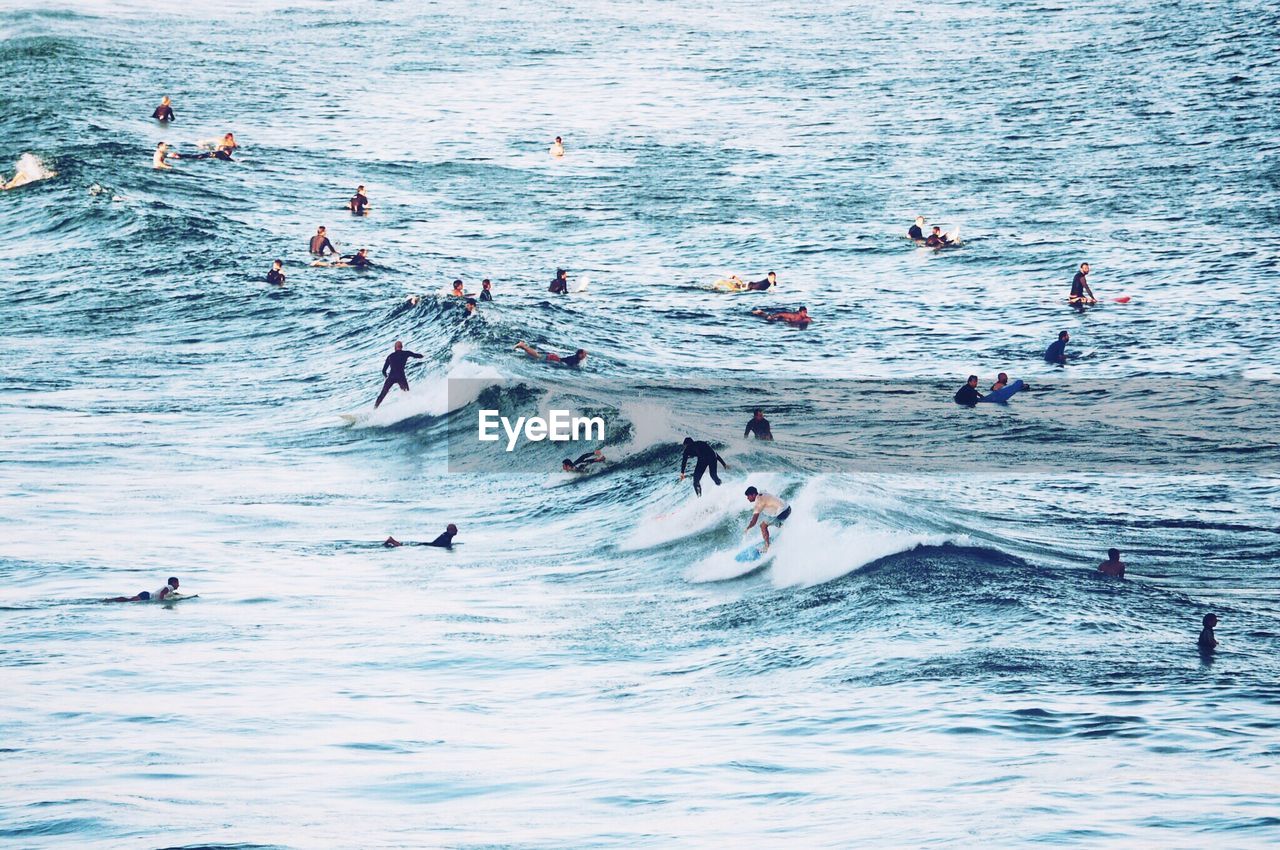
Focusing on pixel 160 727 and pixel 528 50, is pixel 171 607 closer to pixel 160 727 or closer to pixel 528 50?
pixel 160 727

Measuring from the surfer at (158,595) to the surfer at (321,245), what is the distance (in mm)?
28995

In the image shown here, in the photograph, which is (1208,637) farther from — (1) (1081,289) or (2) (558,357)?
(1) (1081,289)

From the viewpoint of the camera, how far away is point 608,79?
249 ft

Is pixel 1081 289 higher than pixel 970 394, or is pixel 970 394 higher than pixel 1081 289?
pixel 1081 289

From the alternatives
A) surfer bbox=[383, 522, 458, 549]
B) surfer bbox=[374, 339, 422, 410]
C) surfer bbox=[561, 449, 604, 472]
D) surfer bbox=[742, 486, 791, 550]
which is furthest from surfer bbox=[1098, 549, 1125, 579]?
surfer bbox=[374, 339, 422, 410]

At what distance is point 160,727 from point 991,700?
26.4 feet

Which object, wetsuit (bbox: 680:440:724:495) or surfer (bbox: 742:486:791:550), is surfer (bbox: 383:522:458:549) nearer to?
wetsuit (bbox: 680:440:724:495)

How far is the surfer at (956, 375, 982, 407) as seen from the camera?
33.3 metres

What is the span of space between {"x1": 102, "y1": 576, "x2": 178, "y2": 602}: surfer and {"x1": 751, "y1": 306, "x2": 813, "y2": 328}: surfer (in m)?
24.8

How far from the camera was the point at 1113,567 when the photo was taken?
2020 cm

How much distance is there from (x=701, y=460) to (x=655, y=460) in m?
3.19

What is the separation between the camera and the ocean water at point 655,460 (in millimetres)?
13953

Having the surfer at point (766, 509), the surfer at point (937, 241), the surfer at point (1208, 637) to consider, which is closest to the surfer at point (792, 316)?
the surfer at point (937, 241)

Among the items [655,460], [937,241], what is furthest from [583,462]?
[937,241]
